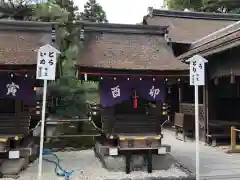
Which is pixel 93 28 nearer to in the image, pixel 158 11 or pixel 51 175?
pixel 51 175

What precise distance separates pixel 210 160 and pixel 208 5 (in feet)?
64.6

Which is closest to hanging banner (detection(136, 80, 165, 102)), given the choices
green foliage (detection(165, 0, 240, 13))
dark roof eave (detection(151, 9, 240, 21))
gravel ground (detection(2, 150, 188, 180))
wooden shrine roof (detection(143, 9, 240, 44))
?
gravel ground (detection(2, 150, 188, 180))

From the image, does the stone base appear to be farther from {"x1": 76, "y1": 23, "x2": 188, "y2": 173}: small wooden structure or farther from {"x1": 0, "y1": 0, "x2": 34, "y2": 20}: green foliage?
{"x1": 0, "y1": 0, "x2": 34, "y2": 20}: green foliage

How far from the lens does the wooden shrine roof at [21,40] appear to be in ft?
23.4

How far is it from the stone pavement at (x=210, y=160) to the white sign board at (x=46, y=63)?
481 cm

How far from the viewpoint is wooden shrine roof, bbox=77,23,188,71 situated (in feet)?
25.0

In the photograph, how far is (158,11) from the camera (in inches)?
726

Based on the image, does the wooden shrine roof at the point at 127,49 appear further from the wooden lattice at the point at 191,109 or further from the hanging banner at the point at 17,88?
the wooden lattice at the point at 191,109

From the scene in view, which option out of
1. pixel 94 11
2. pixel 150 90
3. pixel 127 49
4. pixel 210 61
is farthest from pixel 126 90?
pixel 94 11

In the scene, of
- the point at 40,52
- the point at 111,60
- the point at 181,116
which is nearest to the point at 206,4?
the point at 181,116

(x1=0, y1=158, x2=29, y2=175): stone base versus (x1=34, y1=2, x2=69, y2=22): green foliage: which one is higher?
(x1=34, y1=2, x2=69, y2=22): green foliage

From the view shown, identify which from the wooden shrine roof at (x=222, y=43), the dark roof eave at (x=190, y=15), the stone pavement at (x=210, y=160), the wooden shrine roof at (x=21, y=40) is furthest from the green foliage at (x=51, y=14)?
the stone pavement at (x=210, y=160)

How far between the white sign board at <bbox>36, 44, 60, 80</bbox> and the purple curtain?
1.89 m

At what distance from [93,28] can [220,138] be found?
7.05 meters
